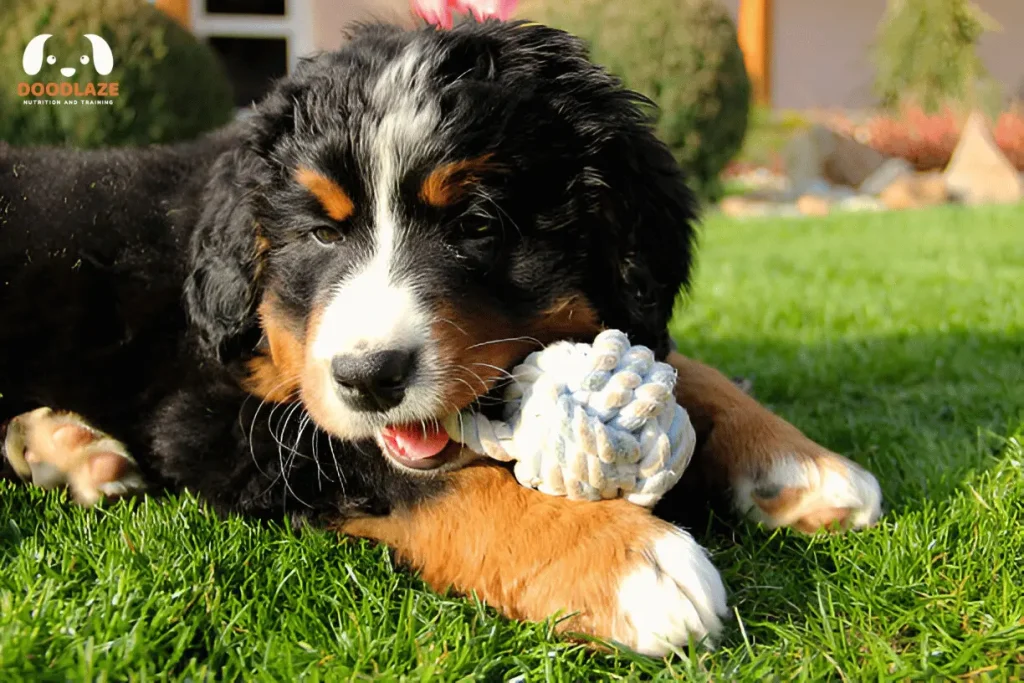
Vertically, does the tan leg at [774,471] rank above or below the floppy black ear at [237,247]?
below

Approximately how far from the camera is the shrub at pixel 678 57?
9.97 meters

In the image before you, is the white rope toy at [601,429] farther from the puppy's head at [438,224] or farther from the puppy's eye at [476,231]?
the puppy's eye at [476,231]

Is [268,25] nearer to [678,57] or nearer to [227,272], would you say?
[678,57]

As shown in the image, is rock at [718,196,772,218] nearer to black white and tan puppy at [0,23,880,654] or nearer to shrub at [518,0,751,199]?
shrub at [518,0,751,199]

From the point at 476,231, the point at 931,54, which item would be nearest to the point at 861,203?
the point at 931,54

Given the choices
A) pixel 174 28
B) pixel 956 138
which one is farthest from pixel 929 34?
pixel 174 28

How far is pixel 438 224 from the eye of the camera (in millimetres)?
2201

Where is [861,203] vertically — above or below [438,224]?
below

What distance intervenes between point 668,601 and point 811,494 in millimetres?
617

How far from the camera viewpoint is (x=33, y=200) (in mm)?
2670

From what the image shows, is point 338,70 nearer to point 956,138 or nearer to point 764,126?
point 764,126

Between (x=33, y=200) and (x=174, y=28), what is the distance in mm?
Result: 4683

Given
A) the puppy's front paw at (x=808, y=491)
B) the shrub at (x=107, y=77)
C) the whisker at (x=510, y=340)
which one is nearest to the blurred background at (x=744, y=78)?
the shrub at (x=107, y=77)

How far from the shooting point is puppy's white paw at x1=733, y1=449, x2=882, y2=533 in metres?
2.20
